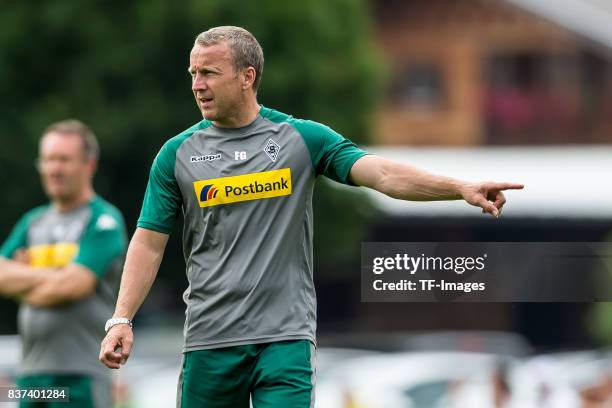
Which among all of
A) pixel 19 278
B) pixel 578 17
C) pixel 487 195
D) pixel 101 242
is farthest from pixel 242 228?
pixel 578 17

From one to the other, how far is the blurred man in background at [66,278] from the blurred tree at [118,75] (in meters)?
13.9

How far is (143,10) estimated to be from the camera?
2327cm

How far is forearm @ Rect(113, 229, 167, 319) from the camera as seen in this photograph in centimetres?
664

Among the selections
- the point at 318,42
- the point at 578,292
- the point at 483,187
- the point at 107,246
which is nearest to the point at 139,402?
the point at 107,246

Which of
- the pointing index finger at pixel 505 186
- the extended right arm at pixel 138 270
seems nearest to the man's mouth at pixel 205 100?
the extended right arm at pixel 138 270

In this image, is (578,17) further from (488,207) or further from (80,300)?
(488,207)

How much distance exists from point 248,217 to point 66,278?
2254 millimetres

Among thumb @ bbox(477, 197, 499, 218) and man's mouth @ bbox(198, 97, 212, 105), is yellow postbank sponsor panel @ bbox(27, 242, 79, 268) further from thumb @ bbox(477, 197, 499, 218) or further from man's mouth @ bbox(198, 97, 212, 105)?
thumb @ bbox(477, 197, 499, 218)

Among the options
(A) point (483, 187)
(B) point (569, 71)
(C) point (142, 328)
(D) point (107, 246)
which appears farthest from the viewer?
(B) point (569, 71)

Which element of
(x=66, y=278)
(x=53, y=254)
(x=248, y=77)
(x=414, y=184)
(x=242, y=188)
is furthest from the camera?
(x=53, y=254)

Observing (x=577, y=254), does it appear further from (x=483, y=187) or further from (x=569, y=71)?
(x=569, y=71)

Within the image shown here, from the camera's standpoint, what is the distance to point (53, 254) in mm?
8828

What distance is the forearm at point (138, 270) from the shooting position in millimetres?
6637

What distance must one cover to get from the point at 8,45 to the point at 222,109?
16911mm
